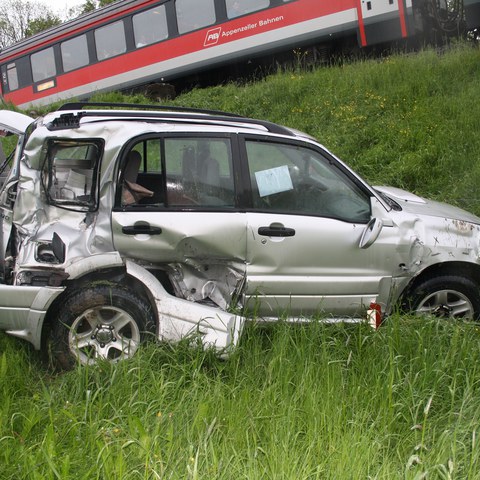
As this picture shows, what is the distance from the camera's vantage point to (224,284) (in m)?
3.93

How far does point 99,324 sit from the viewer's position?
356 cm

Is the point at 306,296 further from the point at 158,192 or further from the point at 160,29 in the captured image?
the point at 160,29

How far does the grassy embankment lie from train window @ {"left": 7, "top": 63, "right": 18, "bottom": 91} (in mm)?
15013

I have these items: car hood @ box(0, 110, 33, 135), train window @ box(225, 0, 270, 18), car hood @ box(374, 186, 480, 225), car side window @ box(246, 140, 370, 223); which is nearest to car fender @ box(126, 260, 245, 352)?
car side window @ box(246, 140, 370, 223)

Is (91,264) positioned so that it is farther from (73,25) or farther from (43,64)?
(43,64)

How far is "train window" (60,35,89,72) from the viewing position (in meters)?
14.4

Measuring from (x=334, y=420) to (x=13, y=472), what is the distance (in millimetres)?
1516

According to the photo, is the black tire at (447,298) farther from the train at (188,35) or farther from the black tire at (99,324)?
the train at (188,35)

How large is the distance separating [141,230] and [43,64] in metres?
13.9

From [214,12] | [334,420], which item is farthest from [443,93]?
[334,420]

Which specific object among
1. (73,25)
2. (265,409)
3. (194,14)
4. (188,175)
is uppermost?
(73,25)

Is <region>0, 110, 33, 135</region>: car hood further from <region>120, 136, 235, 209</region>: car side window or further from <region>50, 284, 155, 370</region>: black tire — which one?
<region>50, 284, 155, 370</region>: black tire

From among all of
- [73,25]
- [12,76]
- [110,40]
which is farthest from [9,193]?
[12,76]

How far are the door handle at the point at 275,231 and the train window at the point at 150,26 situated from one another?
10503mm
